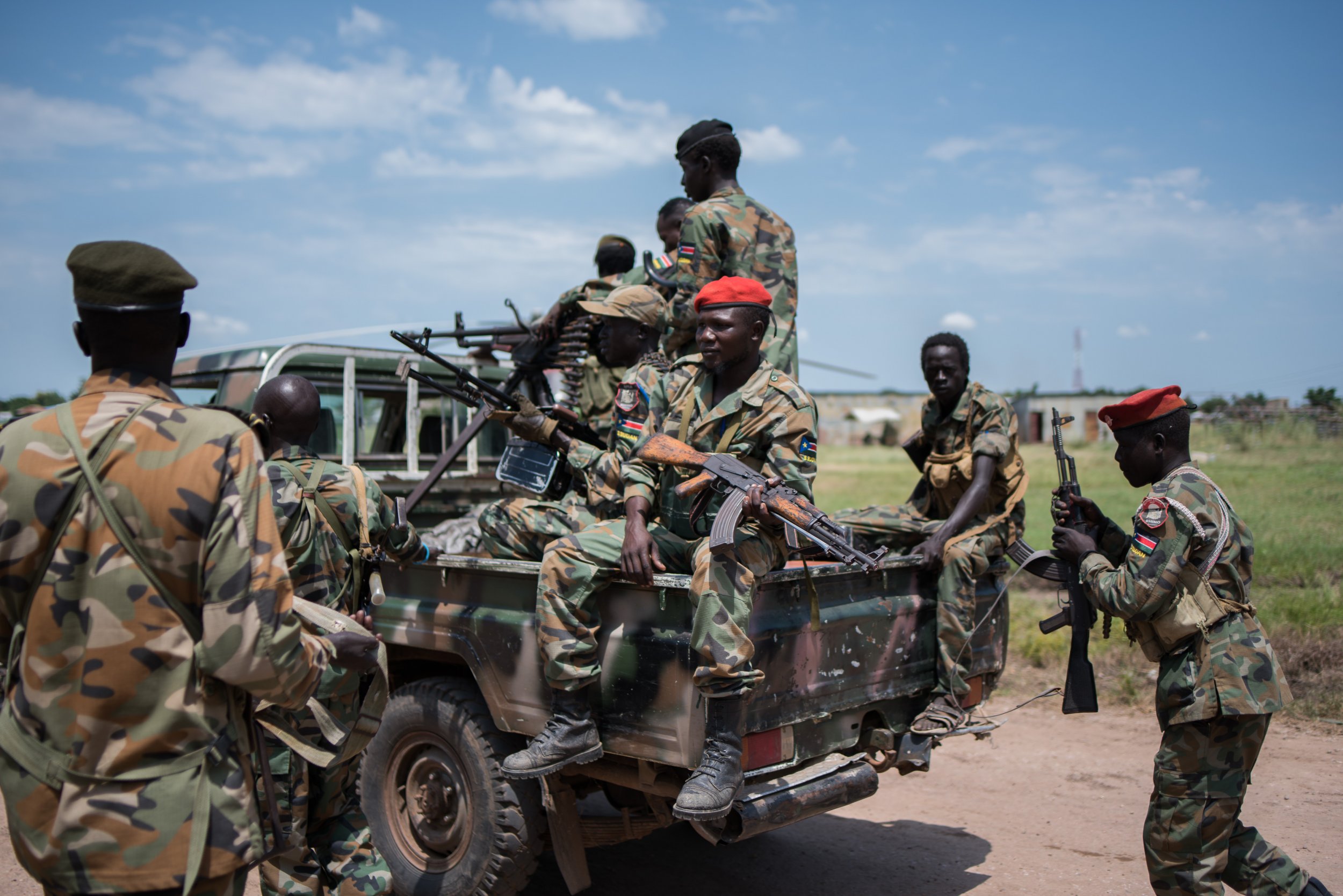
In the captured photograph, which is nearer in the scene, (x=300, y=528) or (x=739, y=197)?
(x=300, y=528)

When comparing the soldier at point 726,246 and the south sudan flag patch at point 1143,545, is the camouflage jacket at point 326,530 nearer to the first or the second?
the soldier at point 726,246

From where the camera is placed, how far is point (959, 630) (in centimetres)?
415

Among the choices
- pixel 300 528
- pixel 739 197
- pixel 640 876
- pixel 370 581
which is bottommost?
pixel 640 876

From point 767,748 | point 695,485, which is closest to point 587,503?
point 695,485

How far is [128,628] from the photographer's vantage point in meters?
2.00

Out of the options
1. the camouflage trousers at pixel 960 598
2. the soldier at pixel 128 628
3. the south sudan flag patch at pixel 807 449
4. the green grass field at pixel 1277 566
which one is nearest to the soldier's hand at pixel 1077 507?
the camouflage trousers at pixel 960 598

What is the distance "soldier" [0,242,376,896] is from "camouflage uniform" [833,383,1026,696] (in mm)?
3023

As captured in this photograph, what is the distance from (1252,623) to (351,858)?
307cm

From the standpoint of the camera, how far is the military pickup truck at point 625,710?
11.1 feet

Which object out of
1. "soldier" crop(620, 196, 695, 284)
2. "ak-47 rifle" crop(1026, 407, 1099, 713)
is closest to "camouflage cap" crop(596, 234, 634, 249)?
"soldier" crop(620, 196, 695, 284)

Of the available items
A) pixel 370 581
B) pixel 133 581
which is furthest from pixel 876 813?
pixel 133 581

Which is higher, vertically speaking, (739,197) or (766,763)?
(739,197)

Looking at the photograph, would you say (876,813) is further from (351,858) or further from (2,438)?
(2,438)

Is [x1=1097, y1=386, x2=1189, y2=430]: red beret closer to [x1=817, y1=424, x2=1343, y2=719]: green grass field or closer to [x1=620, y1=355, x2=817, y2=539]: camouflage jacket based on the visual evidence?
[x1=620, y1=355, x2=817, y2=539]: camouflage jacket
